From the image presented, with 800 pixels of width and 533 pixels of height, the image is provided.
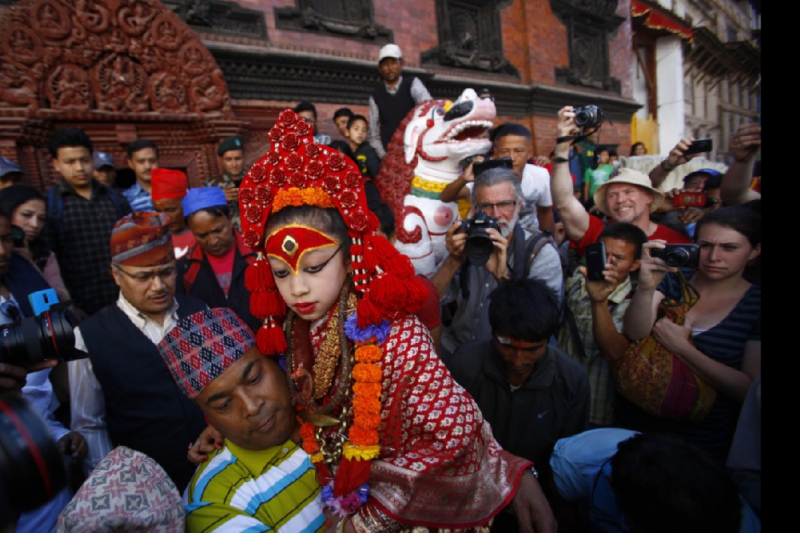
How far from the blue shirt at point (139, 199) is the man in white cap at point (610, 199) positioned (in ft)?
11.5

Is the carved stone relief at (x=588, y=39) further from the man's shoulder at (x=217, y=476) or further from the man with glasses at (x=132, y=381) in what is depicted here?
the man's shoulder at (x=217, y=476)

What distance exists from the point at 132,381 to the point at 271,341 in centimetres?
98

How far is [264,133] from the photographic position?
6.19 metres

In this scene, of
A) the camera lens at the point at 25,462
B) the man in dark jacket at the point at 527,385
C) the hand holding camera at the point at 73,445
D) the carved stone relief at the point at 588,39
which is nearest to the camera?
the camera lens at the point at 25,462

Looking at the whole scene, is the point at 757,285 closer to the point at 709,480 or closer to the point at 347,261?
the point at 709,480

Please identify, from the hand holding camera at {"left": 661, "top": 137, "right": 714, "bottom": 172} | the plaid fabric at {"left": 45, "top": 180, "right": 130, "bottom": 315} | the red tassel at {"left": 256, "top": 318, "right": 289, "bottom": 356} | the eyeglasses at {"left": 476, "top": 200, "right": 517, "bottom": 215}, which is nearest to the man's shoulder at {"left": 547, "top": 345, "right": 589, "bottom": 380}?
the eyeglasses at {"left": 476, "top": 200, "right": 517, "bottom": 215}

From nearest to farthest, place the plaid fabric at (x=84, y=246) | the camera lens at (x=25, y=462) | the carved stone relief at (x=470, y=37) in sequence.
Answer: the camera lens at (x=25, y=462), the plaid fabric at (x=84, y=246), the carved stone relief at (x=470, y=37)

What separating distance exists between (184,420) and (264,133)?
502 cm

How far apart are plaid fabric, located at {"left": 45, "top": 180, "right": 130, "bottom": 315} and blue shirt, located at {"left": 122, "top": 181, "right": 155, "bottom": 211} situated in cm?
42

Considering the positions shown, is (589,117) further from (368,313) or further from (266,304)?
(266,304)

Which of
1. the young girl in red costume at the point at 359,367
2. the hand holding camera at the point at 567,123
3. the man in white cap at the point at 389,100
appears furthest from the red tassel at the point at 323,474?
the man in white cap at the point at 389,100

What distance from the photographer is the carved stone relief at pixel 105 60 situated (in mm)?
4276

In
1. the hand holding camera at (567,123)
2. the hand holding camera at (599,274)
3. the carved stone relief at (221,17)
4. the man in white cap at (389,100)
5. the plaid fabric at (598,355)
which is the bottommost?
the plaid fabric at (598,355)

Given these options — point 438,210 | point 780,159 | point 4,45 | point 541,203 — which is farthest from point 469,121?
point 4,45
